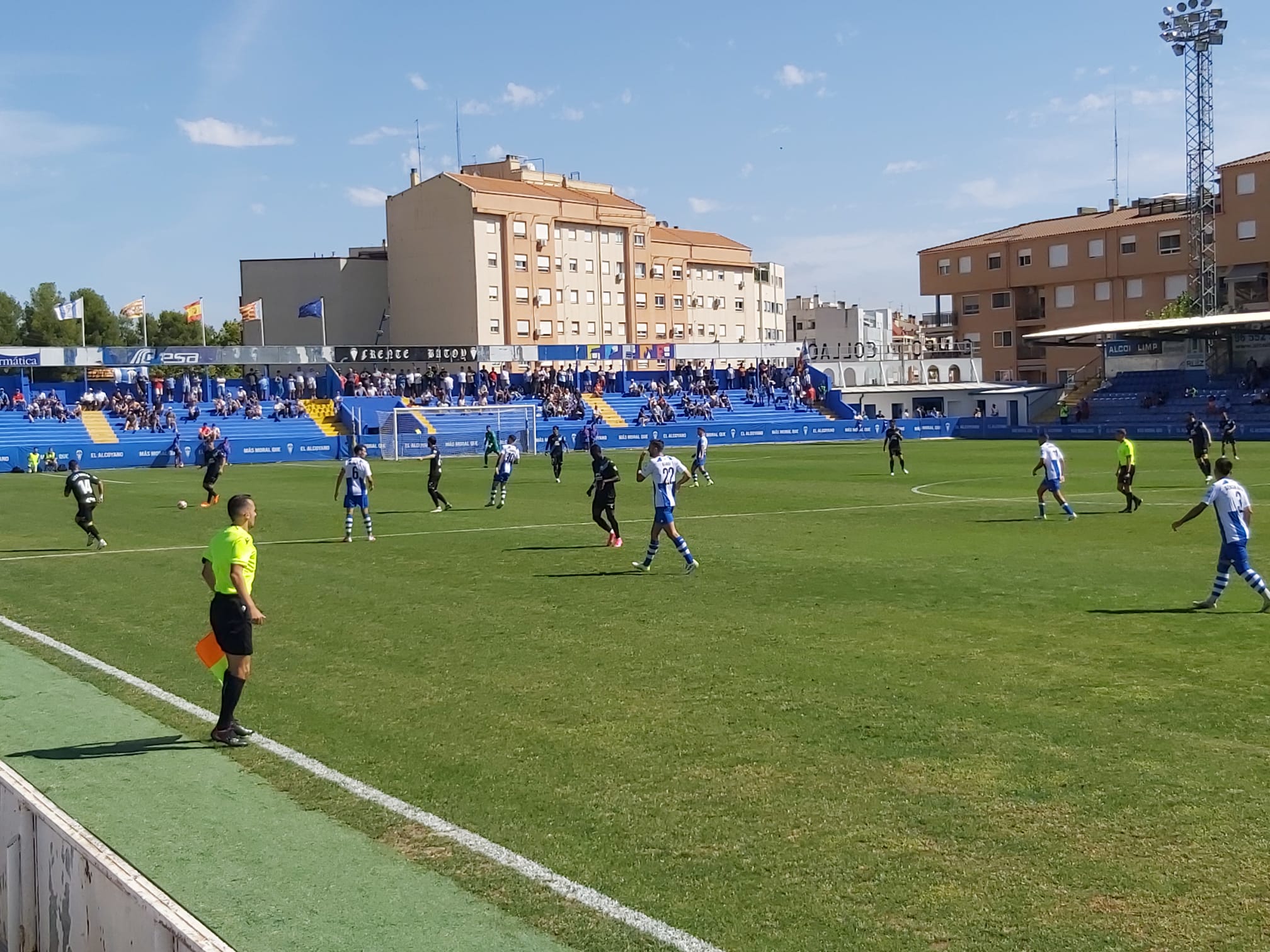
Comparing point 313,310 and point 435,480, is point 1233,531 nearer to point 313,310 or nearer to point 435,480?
point 435,480

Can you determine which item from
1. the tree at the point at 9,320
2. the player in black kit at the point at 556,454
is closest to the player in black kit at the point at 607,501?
the player in black kit at the point at 556,454

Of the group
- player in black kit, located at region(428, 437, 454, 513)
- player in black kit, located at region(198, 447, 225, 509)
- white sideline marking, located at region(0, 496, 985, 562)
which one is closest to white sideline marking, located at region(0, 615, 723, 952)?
white sideline marking, located at region(0, 496, 985, 562)

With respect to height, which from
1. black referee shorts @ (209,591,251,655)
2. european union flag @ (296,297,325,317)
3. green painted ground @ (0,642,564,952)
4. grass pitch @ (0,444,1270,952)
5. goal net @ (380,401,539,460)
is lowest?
green painted ground @ (0,642,564,952)

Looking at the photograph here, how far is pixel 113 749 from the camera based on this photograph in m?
10.3

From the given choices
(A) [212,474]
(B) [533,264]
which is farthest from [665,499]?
(B) [533,264]

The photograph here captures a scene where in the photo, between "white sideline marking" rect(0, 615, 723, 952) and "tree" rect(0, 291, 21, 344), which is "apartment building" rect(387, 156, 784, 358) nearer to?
"tree" rect(0, 291, 21, 344)

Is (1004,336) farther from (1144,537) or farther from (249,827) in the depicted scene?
(249,827)

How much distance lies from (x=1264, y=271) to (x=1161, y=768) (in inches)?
3100

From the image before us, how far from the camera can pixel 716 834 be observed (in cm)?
779

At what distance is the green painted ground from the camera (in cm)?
650

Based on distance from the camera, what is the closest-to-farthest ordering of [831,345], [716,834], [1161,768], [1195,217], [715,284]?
[716,834]
[1161,768]
[1195,217]
[715,284]
[831,345]

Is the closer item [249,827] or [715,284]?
[249,827]

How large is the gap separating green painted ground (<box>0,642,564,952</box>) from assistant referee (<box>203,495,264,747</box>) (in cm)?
30

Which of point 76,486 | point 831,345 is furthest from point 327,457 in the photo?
point 831,345
